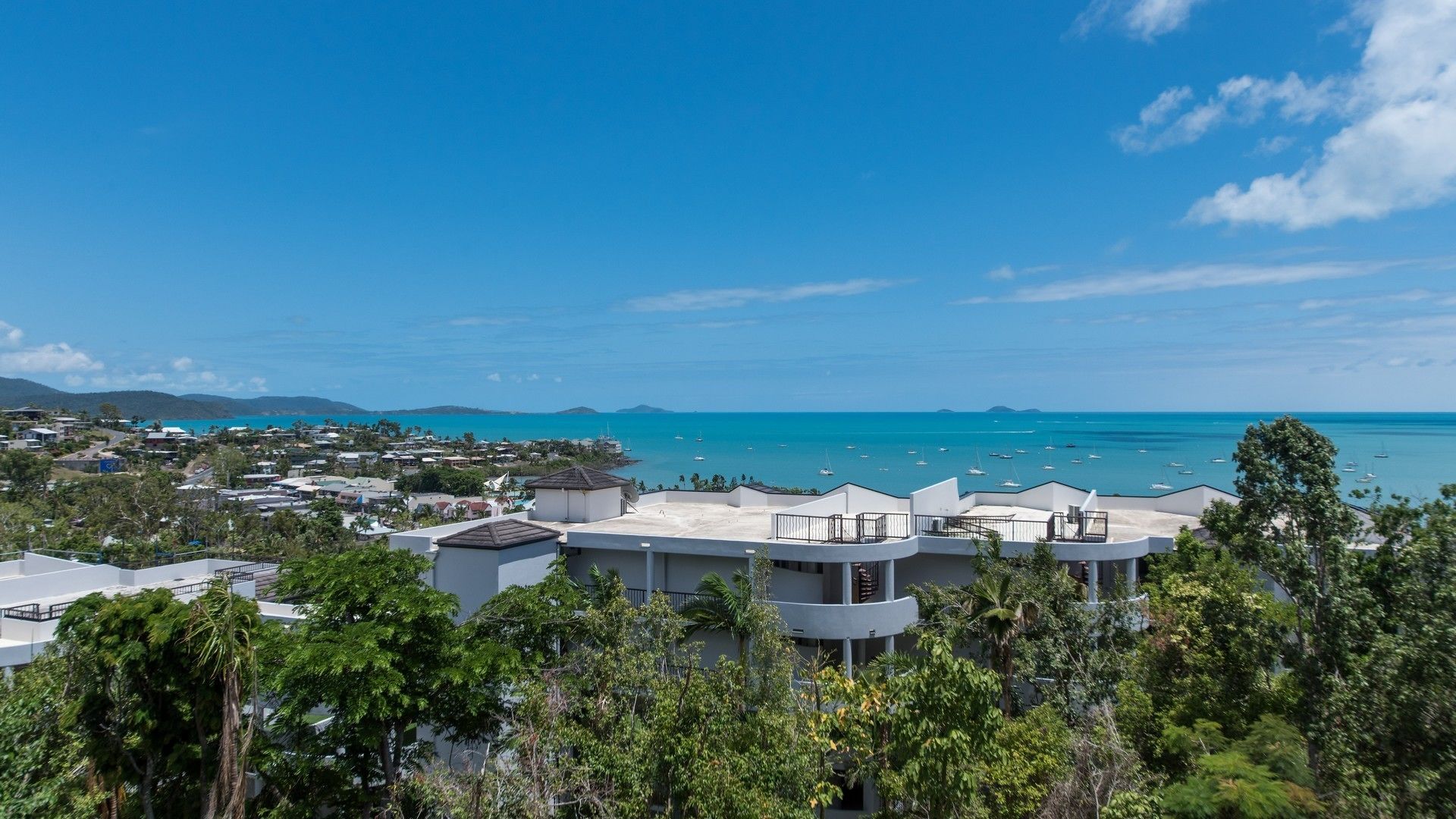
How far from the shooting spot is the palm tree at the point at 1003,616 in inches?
679

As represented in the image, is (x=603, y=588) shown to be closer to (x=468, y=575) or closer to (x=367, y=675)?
(x=468, y=575)

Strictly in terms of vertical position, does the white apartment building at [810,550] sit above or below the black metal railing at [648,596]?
above

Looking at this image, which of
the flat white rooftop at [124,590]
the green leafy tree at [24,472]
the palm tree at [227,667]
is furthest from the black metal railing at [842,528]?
the green leafy tree at [24,472]

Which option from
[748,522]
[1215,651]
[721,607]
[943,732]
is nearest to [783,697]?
[943,732]

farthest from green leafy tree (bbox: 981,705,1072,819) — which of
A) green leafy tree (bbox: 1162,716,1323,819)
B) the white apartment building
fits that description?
the white apartment building

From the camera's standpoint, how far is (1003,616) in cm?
1709

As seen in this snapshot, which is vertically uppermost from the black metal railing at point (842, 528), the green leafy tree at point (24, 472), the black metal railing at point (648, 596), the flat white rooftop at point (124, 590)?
the black metal railing at point (842, 528)

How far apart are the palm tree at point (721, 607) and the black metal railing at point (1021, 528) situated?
20.6 ft

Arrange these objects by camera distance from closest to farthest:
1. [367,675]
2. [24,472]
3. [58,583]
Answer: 1. [367,675]
2. [58,583]
3. [24,472]

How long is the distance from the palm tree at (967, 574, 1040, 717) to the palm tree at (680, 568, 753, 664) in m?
5.31

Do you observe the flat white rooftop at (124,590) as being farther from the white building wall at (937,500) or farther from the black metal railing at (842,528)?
the white building wall at (937,500)

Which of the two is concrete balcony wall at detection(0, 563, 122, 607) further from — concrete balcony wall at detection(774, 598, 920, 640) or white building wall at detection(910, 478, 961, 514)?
white building wall at detection(910, 478, 961, 514)

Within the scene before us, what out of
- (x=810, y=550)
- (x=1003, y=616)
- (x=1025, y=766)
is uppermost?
(x=810, y=550)

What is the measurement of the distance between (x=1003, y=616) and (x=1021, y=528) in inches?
287
